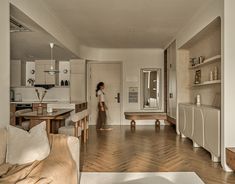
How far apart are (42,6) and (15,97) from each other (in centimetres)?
571

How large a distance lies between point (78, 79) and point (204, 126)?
182 inches

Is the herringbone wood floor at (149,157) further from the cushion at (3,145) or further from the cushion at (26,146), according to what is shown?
the cushion at (3,145)

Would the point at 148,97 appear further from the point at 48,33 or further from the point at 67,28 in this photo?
the point at 48,33

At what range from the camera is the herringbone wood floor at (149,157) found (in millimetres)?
3508

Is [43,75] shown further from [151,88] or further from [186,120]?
[186,120]

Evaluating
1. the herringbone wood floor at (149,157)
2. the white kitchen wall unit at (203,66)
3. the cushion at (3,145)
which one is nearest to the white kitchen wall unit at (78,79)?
the herringbone wood floor at (149,157)

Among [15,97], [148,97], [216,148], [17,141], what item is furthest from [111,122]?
[17,141]

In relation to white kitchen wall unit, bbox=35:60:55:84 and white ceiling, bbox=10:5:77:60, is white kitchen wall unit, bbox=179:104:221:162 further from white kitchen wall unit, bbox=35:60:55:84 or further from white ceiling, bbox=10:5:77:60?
white kitchen wall unit, bbox=35:60:55:84

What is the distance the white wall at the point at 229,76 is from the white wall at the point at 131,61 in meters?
5.08

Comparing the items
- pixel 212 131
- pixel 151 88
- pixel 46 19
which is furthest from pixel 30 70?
pixel 212 131

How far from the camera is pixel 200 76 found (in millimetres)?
5641

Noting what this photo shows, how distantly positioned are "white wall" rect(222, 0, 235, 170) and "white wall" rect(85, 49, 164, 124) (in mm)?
5079

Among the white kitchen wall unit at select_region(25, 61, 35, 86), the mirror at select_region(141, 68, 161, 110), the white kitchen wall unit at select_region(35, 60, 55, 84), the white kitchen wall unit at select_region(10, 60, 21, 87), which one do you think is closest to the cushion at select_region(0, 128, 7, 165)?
the white kitchen wall unit at select_region(35, 60, 55, 84)

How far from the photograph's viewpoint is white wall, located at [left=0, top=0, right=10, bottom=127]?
2.87 metres
